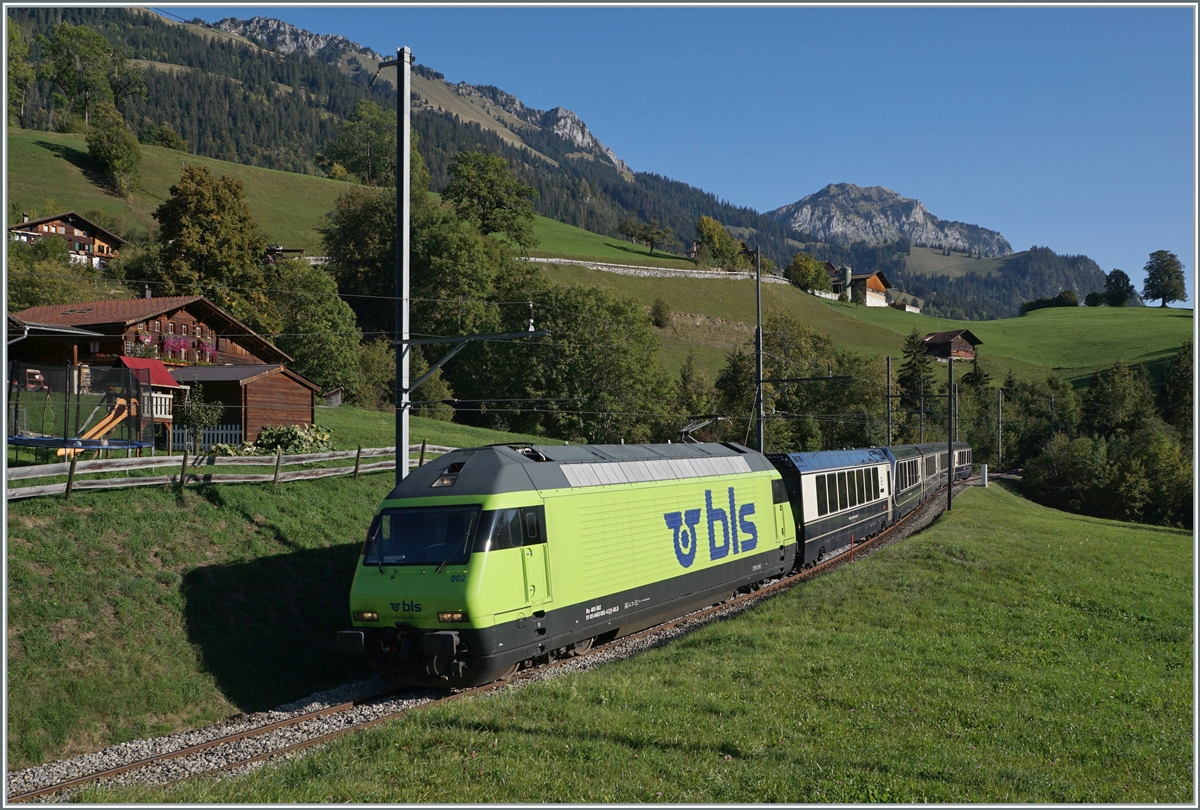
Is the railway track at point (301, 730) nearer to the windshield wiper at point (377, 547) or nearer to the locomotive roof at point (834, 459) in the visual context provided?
the windshield wiper at point (377, 547)

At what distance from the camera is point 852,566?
2583 centimetres

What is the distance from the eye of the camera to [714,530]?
2134 centimetres

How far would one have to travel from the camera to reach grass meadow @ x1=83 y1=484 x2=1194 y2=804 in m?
8.95

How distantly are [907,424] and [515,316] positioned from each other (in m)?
39.7

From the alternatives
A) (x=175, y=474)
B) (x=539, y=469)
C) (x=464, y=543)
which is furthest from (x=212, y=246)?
(x=464, y=543)

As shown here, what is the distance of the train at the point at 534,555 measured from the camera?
14.2 m

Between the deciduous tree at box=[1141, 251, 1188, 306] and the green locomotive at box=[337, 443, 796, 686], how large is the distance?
187329 mm

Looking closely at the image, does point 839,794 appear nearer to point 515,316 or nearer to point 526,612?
point 526,612

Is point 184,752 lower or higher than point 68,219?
lower

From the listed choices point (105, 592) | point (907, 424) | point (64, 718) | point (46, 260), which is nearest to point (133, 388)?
point (105, 592)

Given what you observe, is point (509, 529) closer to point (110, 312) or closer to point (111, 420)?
point (111, 420)

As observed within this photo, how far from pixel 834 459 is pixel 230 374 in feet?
74.3

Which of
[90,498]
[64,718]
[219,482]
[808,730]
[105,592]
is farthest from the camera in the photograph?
[219,482]

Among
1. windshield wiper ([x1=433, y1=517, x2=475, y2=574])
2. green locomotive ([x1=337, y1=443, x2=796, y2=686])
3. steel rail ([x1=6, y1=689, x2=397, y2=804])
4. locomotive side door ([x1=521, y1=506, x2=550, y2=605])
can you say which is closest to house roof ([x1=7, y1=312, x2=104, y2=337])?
green locomotive ([x1=337, y1=443, x2=796, y2=686])
